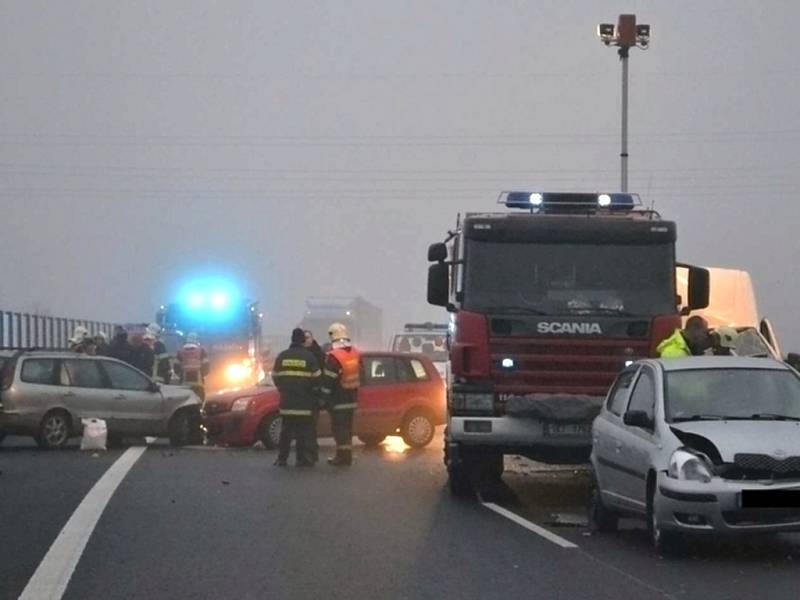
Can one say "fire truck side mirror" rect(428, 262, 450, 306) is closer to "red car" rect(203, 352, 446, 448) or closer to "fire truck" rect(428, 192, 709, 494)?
"fire truck" rect(428, 192, 709, 494)

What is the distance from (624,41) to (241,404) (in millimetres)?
15069

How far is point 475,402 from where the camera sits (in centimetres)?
1692

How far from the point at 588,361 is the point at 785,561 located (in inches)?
193

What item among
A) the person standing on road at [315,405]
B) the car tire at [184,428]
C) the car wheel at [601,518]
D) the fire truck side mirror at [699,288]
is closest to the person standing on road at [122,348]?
the car tire at [184,428]

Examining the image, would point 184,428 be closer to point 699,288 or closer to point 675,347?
point 699,288

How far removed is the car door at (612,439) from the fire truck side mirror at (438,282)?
3.17 metres

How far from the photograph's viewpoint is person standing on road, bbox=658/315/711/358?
52.4 ft

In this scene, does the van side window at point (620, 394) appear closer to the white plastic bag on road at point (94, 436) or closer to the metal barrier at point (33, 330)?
the white plastic bag on road at point (94, 436)

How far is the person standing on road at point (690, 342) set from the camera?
16.0 m

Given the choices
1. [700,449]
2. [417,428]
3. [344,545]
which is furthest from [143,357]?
[700,449]

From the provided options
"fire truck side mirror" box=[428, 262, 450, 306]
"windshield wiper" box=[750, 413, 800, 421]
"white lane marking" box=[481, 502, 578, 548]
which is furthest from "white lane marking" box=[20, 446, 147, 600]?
"windshield wiper" box=[750, 413, 800, 421]

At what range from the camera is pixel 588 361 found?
17.1m

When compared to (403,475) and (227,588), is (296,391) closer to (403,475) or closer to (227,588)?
(403,475)

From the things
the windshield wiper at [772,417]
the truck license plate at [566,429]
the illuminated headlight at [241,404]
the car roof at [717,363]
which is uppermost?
the car roof at [717,363]
